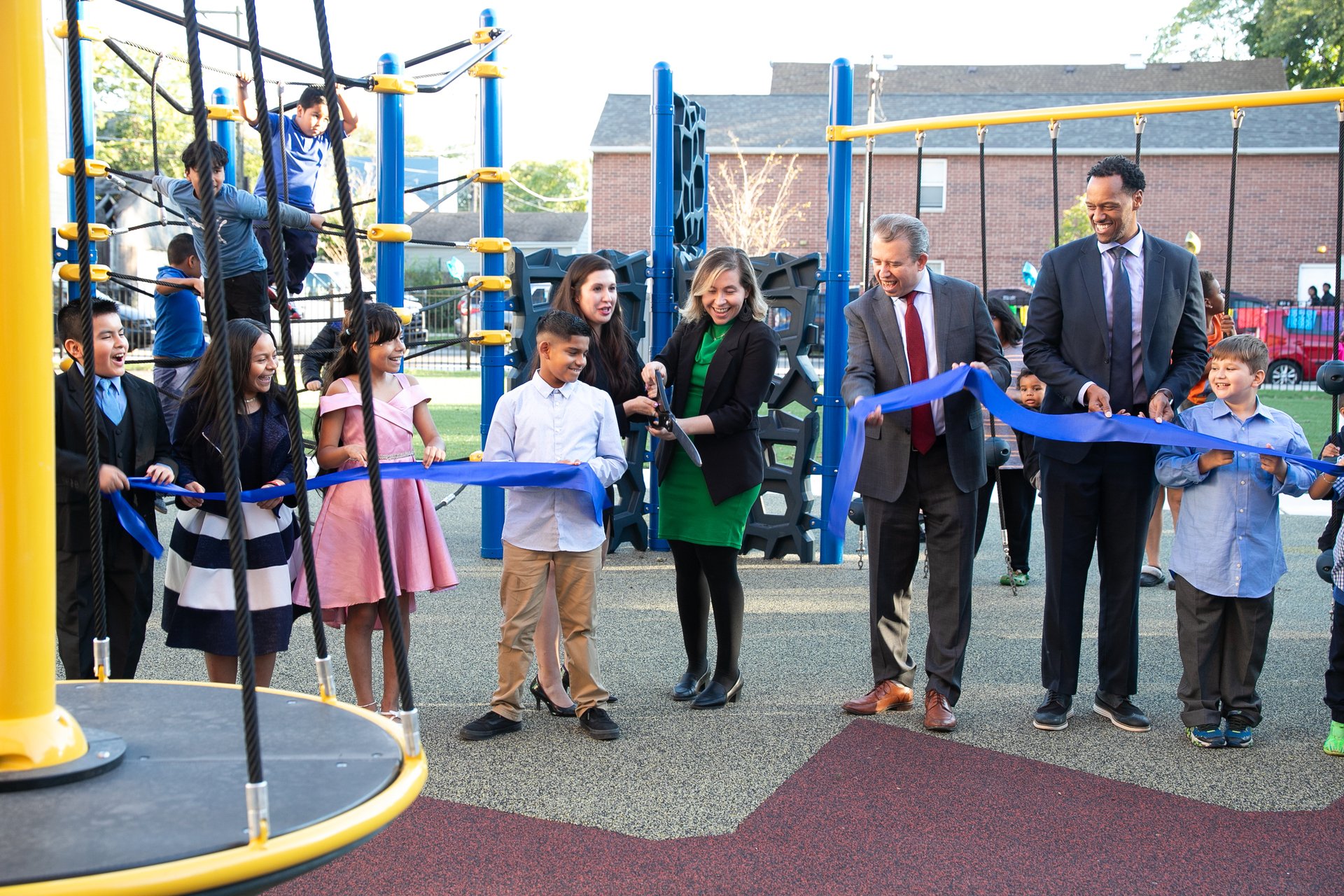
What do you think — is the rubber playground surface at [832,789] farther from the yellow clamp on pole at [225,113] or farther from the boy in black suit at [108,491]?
the yellow clamp on pole at [225,113]

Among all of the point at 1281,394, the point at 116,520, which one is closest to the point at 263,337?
the point at 116,520

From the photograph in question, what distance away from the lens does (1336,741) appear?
448 centimetres

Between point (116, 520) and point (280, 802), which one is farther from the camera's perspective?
point (116, 520)

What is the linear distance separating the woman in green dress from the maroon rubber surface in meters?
1.03

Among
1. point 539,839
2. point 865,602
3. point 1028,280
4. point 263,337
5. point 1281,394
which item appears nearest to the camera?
point 539,839

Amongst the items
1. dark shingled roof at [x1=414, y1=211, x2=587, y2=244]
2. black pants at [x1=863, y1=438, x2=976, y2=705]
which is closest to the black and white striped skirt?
black pants at [x1=863, y1=438, x2=976, y2=705]

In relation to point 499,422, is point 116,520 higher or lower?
lower

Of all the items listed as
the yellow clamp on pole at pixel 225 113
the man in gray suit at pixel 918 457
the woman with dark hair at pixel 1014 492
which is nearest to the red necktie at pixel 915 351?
the man in gray suit at pixel 918 457

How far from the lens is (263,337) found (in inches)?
166

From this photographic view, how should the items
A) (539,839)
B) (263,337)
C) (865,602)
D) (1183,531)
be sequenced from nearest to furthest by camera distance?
1. (539,839)
2. (263,337)
3. (1183,531)
4. (865,602)

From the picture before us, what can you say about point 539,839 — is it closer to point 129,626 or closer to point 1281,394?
point 129,626

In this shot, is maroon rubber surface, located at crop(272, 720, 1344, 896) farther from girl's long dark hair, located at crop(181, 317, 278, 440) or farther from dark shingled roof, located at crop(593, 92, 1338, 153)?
dark shingled roof, located at crop(593, 92, 1338, 153)

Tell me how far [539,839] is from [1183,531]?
2.70 metres

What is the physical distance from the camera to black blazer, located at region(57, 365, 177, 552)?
420cm
